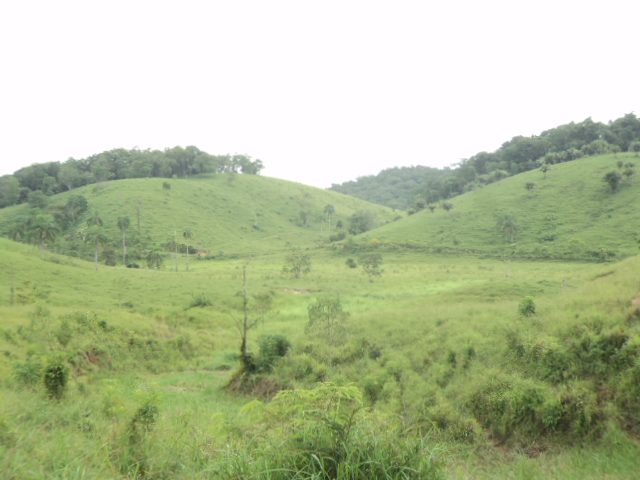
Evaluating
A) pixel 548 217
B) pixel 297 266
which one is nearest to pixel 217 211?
pixel 297 266

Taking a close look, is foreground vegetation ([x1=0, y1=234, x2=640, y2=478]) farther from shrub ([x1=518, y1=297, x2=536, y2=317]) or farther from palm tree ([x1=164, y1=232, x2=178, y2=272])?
palm tree ([x1=164, y1=232, x2=178, y2=272])

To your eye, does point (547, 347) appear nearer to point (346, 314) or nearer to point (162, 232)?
point (346, 314)

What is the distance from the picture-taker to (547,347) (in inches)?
351

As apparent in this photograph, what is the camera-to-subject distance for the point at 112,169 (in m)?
120

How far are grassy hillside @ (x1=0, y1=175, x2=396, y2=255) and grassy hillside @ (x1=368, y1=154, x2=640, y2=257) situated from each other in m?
31.1

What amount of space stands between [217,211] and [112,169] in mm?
46982

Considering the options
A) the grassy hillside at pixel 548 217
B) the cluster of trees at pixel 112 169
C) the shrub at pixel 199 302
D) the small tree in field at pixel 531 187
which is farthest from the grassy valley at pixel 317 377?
the cluster of trees at pixel 112 169

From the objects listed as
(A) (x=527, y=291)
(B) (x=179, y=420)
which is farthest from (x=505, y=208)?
(B) (x=179, y=420)

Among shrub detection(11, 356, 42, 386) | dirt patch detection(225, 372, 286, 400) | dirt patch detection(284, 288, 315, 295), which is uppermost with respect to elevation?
shrub detection(11, 356, 42, 386)

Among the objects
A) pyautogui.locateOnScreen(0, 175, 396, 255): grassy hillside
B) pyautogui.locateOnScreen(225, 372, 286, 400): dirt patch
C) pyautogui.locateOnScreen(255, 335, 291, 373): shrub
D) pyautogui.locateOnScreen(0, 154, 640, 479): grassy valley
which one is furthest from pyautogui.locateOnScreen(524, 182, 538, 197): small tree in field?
pyautogui.locateOnScreen(225, 372, 286, 400): dirt patch

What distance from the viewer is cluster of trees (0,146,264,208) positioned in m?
99.9

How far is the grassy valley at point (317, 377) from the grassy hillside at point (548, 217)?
28160 mm

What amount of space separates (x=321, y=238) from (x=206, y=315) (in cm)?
7385

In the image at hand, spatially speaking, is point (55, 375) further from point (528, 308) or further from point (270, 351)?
point (528, 308)
